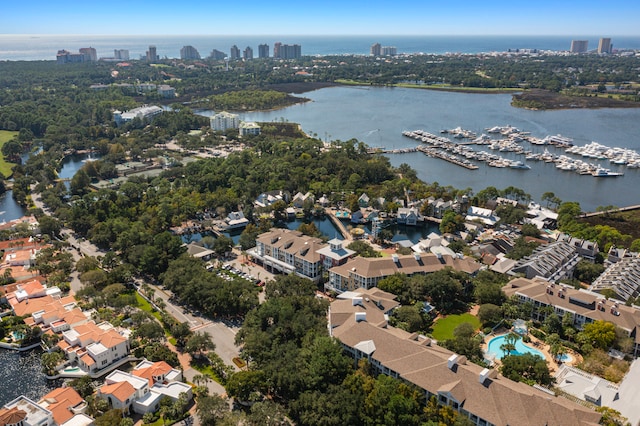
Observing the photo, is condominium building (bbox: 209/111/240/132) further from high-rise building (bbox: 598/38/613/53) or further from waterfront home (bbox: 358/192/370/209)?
high-rise building (bbox: 598/38/613/53)

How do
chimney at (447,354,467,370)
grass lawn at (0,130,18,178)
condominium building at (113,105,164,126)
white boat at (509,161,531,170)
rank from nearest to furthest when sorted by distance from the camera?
chimney at (447,354,467,370) < grass lawn at (0,130,18,178) < white boat at (509,161,531,170) < condominium building at (113,105,164,126)

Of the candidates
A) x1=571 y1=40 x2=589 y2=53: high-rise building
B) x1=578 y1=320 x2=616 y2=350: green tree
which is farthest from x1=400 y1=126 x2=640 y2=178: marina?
x1=571 y1=40 x2=589 y2=53: high-rise building

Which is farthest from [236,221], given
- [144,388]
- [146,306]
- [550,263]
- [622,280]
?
[622,280]

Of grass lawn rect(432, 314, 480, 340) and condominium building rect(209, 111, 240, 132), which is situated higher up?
condominium building rect(209, 111, 240, 132)

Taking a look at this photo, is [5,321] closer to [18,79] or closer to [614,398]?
[614,398]

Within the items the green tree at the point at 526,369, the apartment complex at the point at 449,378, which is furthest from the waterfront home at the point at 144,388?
the green tree at the point at 526,369

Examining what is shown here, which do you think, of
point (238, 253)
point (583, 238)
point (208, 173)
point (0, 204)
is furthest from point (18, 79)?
point (583, 238)
